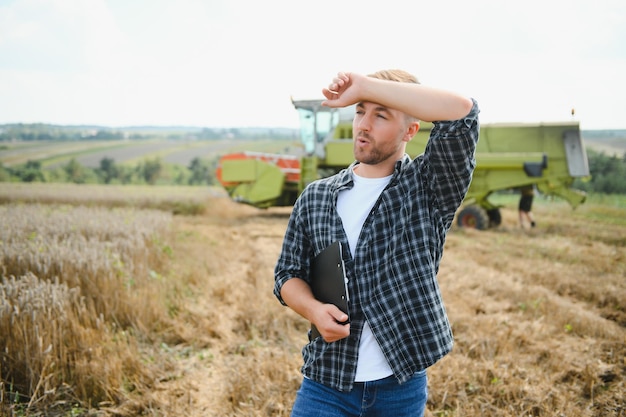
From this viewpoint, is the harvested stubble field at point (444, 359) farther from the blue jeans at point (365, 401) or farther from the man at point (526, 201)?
the man at point (526, 201)

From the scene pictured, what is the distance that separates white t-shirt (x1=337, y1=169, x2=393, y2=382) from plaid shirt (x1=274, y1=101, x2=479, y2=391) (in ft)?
0.10

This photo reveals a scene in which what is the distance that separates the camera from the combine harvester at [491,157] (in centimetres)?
1230

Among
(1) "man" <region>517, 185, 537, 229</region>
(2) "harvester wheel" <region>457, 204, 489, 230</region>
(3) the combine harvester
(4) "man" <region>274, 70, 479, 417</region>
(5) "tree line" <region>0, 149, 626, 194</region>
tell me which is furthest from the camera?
(5) "tree line" <region>0, 149, 626, 194</region>

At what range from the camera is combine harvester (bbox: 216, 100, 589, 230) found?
1230cm

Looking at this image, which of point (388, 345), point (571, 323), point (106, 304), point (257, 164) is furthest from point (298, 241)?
point (257, 164)

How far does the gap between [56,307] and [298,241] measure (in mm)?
2700

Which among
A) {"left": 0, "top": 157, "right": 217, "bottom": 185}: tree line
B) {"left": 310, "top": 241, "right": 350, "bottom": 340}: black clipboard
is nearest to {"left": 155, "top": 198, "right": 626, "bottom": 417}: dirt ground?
{"left": 310, "top": 241, "right": 350, "bottom": 340}: black clipboard

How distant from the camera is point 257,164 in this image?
15.6 meters

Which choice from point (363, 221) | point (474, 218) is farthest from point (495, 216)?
point (363, 221)

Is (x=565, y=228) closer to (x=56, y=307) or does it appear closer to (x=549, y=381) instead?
(x=549, y=381)

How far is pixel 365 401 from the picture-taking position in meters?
1.62

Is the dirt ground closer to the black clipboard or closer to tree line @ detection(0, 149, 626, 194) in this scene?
the black clipboard

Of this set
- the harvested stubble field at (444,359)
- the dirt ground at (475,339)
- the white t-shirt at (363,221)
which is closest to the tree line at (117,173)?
the harvested stubble field at (444,359)

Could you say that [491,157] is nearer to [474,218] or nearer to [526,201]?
[526,201]
